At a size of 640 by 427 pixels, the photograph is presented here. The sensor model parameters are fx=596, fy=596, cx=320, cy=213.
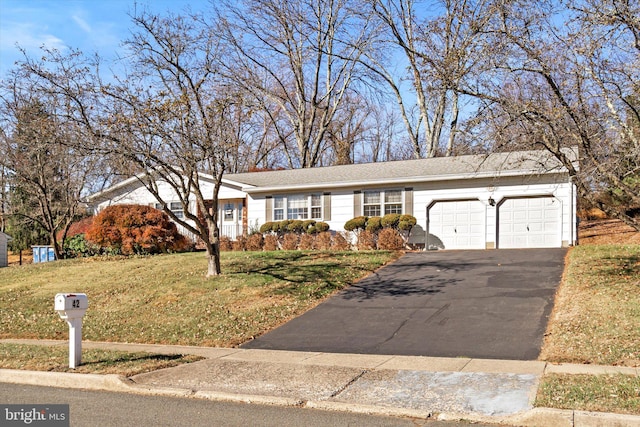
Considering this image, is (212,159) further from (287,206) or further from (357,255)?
(287,206)

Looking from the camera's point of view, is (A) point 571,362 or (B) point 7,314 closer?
(A) point 571,362

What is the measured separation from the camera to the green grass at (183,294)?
13914mm

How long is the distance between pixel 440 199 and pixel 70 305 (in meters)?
16.4

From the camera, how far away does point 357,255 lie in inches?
826

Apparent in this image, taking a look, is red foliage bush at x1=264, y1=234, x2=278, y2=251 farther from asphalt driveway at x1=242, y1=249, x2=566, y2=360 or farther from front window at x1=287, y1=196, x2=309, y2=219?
asphalt driveway at x1=242, y1=249, x2=566, y2=360

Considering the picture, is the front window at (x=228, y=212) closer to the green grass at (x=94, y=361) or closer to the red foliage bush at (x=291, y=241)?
the red foliage bush at (x=291, y=241)

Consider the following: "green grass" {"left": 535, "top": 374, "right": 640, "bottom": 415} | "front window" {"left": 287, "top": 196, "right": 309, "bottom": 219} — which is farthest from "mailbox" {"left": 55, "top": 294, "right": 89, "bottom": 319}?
"front window" {"left": 287, "top": 196, "right": 309, "bottom": 219}

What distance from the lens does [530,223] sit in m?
21.7

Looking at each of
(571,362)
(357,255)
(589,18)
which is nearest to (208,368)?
(571,362)

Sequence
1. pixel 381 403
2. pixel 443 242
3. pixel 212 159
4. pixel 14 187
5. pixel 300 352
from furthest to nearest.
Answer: pixel 14 187
pixel 443 242
pixel 212 159
pixel 300 352
pixel 381 403

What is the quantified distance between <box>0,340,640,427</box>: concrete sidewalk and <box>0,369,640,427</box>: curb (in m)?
0.01

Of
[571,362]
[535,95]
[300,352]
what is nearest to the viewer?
[571,362]

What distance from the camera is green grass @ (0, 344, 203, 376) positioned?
378 inches

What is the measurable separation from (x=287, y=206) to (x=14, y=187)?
817 inches
